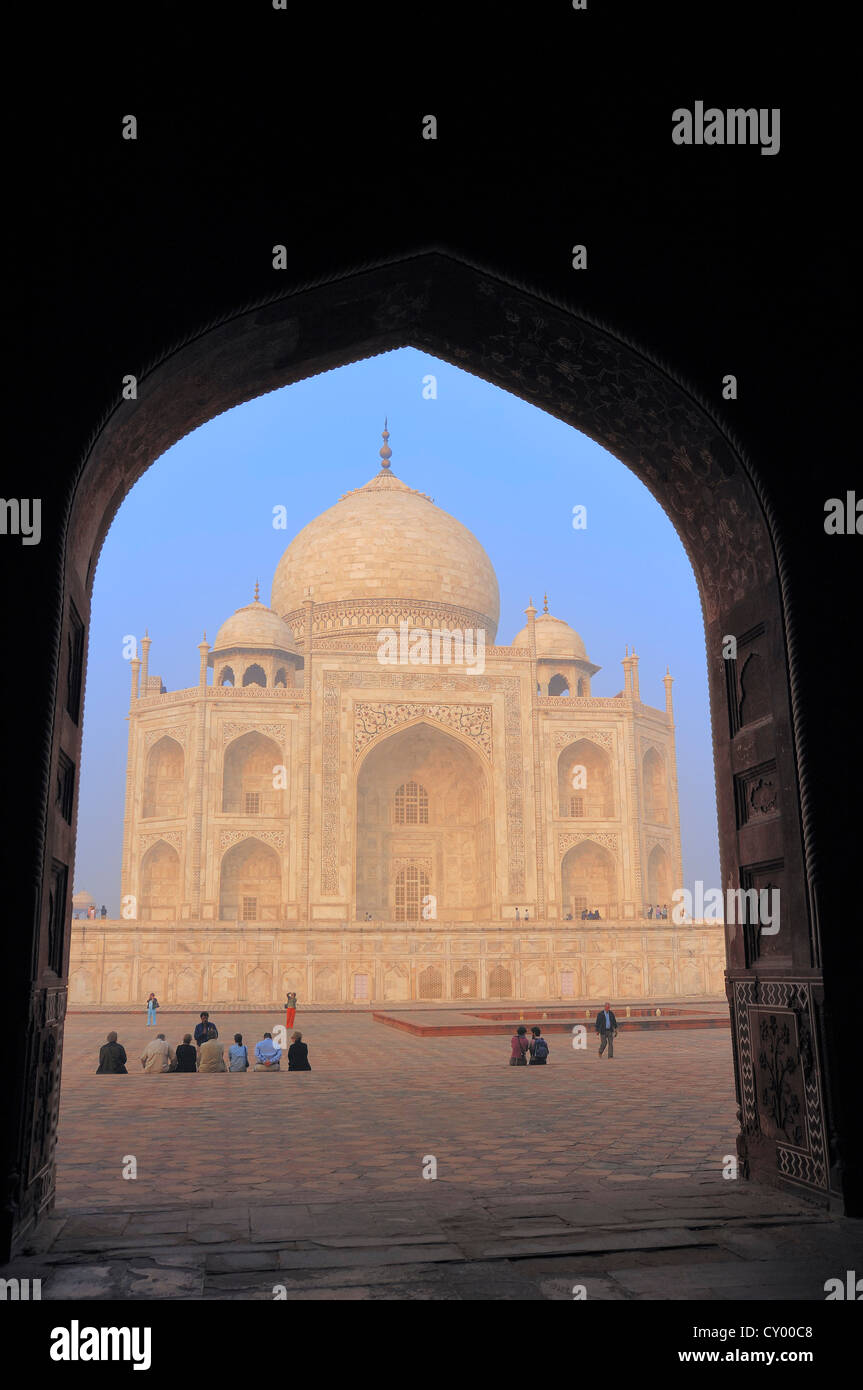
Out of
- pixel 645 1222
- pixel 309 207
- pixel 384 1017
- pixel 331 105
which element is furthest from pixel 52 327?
pixel 384 1017

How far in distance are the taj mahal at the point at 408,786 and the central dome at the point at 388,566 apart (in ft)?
0.25

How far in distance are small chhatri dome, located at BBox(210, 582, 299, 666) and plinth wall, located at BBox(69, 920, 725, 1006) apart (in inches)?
419

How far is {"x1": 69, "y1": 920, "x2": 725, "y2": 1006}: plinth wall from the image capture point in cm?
2169

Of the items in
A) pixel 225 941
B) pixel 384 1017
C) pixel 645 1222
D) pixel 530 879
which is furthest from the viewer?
pixel 530 879

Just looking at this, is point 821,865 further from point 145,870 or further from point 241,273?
point 145,870

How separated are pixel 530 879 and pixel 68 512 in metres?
24.7

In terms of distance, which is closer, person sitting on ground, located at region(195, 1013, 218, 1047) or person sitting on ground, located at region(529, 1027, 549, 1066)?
person sitting on ground, located at region(529, 1027, 549, 1066)

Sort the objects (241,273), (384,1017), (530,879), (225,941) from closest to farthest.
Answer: (241,273) < (384,1017) < (225,941) < (530,879)

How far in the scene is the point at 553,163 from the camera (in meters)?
4.75

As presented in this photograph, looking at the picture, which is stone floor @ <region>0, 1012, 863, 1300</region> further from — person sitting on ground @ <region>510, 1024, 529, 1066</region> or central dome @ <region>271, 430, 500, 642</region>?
central dome @ <region>271, 430, 500, 642</region>

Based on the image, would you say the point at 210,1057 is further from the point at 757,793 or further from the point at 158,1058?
the point at 757,793

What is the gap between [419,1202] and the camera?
464 centimetres

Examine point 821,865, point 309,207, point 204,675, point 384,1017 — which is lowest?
point 384,1017

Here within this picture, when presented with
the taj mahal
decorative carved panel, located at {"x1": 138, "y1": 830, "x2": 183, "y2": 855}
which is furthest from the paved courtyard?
decorative carved panel, located at {"x1": 138, "y1": 830, "x2": 183, "y2": 855}
